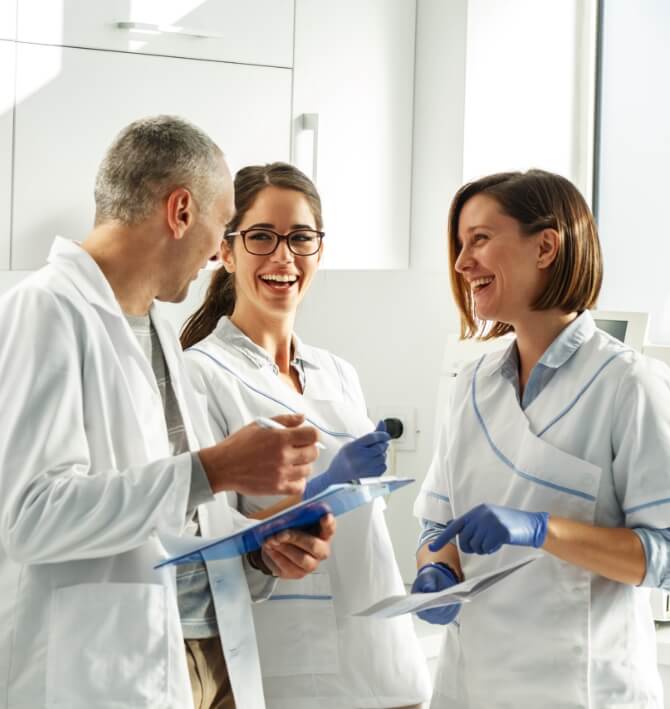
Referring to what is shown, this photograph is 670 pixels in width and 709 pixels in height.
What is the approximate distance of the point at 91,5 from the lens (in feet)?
6.72

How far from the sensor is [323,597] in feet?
5.09

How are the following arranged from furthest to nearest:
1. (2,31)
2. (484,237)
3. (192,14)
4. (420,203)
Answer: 1. (420,203)
2. (192,14)
3. (2,31)
4. (484,237)

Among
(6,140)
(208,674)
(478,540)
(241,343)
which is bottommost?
(208,674)

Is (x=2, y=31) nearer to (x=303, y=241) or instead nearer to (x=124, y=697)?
(x=303, y=241)

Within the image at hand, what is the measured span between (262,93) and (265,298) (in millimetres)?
779

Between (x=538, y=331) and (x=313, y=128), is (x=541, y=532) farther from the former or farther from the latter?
(x=313, y=128)

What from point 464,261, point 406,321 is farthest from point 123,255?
point 406,321

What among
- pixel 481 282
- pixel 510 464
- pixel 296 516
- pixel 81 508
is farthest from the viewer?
pixel 481 282

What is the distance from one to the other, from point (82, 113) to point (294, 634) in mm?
1133

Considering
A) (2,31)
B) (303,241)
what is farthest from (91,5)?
(303,241)

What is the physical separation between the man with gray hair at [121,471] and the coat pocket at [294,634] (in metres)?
0.13

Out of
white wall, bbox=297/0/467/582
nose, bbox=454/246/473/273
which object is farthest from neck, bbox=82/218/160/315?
white wall, bbox=297/0/467/582

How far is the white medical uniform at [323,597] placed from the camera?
1530 mm

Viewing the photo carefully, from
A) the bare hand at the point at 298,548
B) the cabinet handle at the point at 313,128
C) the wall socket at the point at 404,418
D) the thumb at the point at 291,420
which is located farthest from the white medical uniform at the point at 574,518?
the wall socket at the point at 404,418
